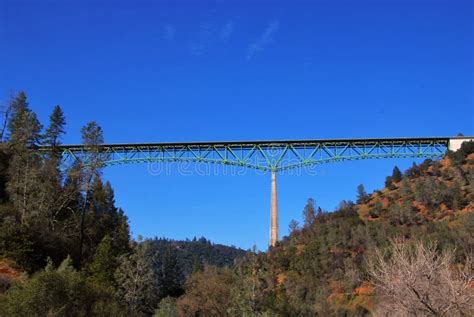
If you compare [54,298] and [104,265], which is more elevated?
[104,265]

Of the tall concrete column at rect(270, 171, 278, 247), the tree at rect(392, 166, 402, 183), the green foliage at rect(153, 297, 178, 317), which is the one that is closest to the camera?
the green foliage at rect(153, 297, 178, 317)

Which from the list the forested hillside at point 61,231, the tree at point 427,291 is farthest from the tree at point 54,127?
the tree at point 427,291

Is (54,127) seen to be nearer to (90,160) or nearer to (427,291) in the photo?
(90,160)

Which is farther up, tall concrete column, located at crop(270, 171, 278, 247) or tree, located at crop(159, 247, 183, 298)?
tall concrete column, located at crop(270, 171, 278, 247)

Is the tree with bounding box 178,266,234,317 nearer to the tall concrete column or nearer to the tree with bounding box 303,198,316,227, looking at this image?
the tall concrete column

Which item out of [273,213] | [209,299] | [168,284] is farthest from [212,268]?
[273,213]

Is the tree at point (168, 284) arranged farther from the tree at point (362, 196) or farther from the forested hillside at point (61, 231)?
the tree at point (362, 196)

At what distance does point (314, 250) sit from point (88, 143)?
99.9 ft

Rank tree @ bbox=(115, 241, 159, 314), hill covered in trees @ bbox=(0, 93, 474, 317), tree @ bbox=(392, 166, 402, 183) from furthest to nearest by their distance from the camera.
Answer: tree @ bbox=(392, 166, 402, 183), tree @ bbox=(115, 241, 159, 314), hill covered in trees @ bbox=(0, 93, 474, 317)

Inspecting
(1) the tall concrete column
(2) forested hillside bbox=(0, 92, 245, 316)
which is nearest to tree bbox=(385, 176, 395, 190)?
(1) the tall concrete column

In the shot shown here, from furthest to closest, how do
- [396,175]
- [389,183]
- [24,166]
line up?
[396,175] < [389,183] < [24,166]

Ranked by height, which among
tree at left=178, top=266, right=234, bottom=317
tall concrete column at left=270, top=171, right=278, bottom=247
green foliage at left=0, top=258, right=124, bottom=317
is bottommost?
green foliage at left=0, top=258, right=124, bottom=317

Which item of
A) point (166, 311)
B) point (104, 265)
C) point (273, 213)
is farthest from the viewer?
point (273, 213)

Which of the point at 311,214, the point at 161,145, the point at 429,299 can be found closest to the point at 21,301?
the point at 429,299
